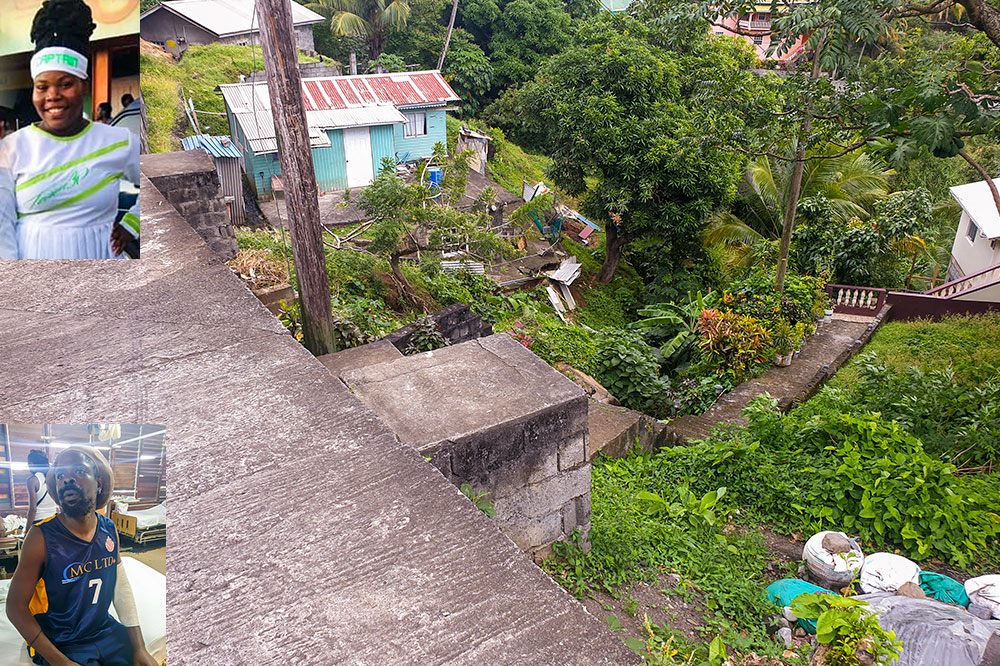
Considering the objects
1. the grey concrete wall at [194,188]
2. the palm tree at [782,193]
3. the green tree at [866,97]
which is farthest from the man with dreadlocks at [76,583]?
the palm tree at [782,193]

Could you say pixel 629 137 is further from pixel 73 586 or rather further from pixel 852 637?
pixel 73 586

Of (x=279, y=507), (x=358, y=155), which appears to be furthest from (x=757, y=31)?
(x=358, y=155)

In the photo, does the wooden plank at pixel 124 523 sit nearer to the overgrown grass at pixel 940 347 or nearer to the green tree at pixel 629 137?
the overgrown grass at pixel 940 347

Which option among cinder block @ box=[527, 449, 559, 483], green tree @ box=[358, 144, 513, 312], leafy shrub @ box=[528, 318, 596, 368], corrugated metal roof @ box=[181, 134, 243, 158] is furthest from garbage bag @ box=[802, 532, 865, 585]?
corrugated metal roof @ box=[181, 134, 243, 158]

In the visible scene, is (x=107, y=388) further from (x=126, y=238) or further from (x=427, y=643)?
(x=427, y=643)

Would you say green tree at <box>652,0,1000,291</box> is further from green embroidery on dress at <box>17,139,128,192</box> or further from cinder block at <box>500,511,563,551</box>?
green embroidery on dress at <box>17,139,128,192</box>

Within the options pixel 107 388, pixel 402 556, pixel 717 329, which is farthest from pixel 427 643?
pixel 717 329
